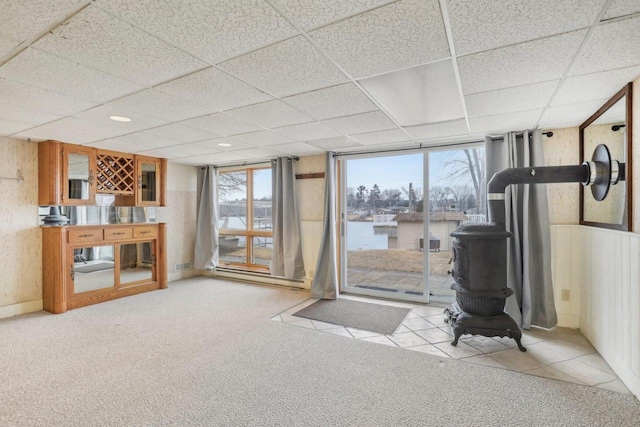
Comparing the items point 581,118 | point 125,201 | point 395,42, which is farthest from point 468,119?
point 125,201

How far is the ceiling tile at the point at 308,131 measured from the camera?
10.4 feet

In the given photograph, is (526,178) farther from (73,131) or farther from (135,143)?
(73,131)

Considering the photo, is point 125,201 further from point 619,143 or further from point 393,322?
point 619,143

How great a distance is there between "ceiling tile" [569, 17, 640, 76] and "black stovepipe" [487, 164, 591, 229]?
39.8 inches

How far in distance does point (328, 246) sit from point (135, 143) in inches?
117

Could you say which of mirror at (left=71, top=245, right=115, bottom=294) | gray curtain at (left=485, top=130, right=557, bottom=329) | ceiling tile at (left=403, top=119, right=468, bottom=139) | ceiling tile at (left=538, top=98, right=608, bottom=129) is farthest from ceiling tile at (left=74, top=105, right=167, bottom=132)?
gray curtain at (left=485, top=130, right=557, bottom=329)

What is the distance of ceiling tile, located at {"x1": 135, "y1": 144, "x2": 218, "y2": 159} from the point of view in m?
4.20

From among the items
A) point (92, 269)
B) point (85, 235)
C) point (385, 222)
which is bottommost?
point (92, 269)

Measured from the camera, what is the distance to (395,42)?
1598mm

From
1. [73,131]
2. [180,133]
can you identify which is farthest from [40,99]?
[180,133]

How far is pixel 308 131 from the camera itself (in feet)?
11.1

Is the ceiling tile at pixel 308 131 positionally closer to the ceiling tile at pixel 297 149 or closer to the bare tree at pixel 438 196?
the ceiling tile at pixel 297 149

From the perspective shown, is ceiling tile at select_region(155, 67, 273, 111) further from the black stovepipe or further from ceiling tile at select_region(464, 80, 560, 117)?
the black stovepipe

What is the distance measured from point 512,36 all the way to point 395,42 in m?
0.59
